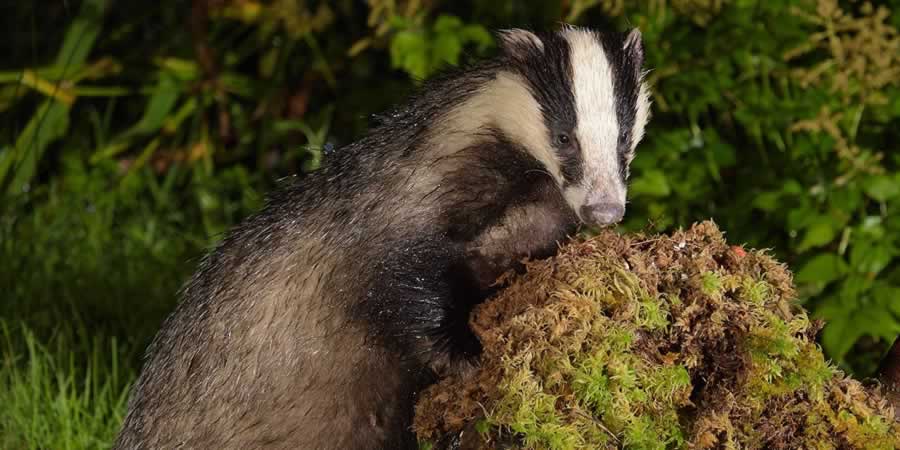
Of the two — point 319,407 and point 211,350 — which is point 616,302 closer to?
point 319,407

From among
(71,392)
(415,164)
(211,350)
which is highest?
(415,164)

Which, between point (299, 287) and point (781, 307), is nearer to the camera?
point (781, 307)

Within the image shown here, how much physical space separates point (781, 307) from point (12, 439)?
2.76 m

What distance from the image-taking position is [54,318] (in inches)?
214

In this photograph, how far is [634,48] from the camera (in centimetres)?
390

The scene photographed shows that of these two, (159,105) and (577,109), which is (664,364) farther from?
(159,105)

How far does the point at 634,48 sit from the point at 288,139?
4.19 m

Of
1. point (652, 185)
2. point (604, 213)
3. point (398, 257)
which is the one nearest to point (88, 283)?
point (652, 185)

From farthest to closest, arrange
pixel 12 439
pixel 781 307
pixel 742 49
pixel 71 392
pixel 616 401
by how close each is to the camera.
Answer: pixel 742 49 → pixel 71 392 → pixel 12 439 → pixel 781 307 → pixel 616 401

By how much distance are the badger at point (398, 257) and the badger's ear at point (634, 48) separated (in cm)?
5

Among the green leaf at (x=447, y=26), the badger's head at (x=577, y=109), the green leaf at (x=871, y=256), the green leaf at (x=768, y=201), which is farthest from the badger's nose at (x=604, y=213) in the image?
the green leaf at (x=447, y=26)

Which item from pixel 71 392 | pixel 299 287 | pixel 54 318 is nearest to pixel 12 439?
pixel 71 392

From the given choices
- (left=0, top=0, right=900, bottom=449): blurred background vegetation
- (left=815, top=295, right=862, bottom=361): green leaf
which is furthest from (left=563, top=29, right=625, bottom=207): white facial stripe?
(left=815, top=295, right=862, bottom=361): green leaf

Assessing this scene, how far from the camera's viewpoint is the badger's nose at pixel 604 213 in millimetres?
3449
